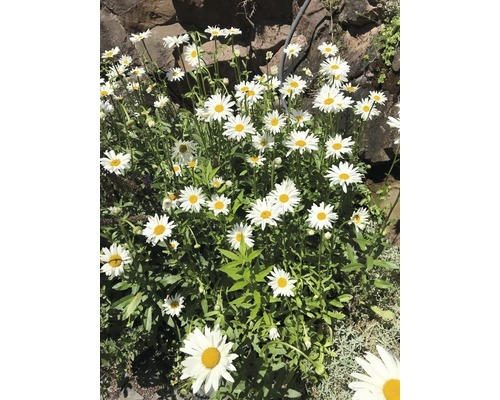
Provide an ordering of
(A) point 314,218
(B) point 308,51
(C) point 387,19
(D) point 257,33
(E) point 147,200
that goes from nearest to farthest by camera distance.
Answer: (A) point 314,218 → (E) point 147,200 → (C) point 387,19 → (B) point 308,51 → (D) point 257,33

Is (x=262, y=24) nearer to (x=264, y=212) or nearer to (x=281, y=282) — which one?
(x=264, y=212)

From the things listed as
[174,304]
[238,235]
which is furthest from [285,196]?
[174,304]

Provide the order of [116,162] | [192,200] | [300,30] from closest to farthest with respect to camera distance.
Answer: [192,200], [116,162], [300,30]

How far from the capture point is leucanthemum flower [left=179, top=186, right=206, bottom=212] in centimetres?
193

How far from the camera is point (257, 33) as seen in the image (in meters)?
3.62

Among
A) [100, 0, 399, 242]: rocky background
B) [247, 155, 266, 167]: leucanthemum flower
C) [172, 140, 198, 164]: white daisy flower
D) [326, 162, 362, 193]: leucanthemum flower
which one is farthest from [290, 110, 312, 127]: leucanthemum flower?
[100, 0, 399, 242]: rocky background

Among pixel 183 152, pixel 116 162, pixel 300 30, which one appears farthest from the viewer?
pixel 300 30

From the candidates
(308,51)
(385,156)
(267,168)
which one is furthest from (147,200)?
(308,51)

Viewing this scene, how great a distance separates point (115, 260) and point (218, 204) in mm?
574

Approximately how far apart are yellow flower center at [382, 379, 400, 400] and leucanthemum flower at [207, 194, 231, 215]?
3.53 feet

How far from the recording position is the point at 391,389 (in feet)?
3.60

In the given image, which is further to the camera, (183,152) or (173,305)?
(183,152)

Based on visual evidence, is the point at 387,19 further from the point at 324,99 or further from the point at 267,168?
the point at 267,168

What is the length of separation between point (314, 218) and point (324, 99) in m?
0.68
